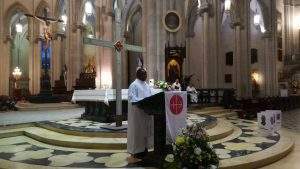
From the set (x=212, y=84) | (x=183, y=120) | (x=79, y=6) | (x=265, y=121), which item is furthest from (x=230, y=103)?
(x=79, y=6)

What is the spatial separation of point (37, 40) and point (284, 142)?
2359cm

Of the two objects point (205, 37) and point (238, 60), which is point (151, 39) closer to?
point (205, 37)

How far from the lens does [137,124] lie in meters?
4.90

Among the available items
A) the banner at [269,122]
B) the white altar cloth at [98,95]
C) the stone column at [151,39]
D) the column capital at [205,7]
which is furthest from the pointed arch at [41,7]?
the banner at [269,122]

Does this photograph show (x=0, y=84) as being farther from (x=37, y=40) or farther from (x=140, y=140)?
(x=140, y=140)

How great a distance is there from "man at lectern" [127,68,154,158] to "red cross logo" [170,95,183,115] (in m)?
0.52

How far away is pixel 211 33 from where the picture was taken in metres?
17.3

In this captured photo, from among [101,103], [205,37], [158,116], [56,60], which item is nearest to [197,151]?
[158,116]

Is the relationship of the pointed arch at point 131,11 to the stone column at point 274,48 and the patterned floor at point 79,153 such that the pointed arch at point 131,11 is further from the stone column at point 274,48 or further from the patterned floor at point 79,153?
the patterned floor at point 79,153

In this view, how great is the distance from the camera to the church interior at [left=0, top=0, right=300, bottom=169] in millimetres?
4816

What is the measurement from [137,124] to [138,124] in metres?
0.02

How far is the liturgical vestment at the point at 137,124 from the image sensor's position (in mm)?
4867

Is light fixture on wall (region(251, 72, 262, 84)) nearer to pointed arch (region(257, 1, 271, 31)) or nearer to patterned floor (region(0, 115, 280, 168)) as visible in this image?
pointed arch (region(257, 1, 271, 31))

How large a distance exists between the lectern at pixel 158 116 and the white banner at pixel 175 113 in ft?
0.27
